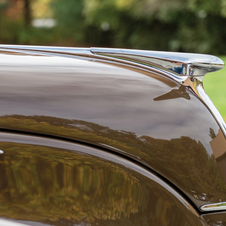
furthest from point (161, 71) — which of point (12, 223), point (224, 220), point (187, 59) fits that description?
point (12, 223)

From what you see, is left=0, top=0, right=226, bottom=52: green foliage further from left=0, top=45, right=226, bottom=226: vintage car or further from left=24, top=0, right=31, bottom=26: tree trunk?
left=0, top=45, right=226, bottom=226: vintage car

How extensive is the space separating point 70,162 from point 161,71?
1.63ft

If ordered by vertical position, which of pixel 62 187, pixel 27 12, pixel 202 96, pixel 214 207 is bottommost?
pixel 214 207

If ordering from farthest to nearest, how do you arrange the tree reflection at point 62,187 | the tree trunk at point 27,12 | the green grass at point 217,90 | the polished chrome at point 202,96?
the tree trunk at point 27,12, the green grass at point 217,90, the polished chrome at point 202,96, the tree reflection at point 62,187

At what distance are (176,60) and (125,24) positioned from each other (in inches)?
878

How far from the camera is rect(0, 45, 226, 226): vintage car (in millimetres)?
832

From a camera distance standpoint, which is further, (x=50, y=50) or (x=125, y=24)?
(x=125, y=24)

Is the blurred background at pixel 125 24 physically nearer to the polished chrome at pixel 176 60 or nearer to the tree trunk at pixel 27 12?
the tree trunk at pixel 27 12

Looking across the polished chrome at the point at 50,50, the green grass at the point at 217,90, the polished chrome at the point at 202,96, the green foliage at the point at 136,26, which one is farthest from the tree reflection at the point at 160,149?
the green foliage at the point at 136,26

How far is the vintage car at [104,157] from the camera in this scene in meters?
0.83

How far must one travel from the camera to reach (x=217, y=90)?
297 inches

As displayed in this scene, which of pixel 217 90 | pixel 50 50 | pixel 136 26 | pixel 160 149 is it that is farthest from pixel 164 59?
pixel 136 26

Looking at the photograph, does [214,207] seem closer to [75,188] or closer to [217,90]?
[75,188]

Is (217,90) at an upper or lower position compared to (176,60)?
upper
